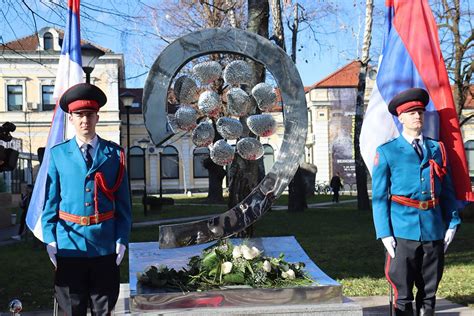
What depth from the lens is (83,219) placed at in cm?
467

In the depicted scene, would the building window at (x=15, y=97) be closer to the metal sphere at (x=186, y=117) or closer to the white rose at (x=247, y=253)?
the metal sphere at (x=186, y=117)

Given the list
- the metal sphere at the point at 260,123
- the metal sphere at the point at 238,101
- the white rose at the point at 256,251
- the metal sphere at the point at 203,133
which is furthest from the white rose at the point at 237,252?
the metal sphere at the point at 238,101

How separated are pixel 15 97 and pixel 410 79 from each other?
4181 cm

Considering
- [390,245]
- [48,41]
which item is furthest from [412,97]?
[48,41]

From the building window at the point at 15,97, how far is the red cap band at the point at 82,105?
4202 cm

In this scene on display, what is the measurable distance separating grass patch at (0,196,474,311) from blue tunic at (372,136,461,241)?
2.83 meters

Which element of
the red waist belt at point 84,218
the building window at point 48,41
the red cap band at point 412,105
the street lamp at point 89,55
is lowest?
the red waist belt at point 84,218

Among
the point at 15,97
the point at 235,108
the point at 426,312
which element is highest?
the point at 15,97

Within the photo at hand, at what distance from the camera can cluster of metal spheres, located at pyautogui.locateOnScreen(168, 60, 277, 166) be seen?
6430 millimetres

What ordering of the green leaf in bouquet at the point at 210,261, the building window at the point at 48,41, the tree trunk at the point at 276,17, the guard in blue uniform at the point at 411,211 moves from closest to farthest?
1. the guard in blue uniform at the point at 411,211
2. the green leaf in bouquet at the point at 210,261
3. the tree trunk at the point at 276,17
4. the building window at the point at 48,41

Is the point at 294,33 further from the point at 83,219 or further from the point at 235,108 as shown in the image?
the point at 83,219

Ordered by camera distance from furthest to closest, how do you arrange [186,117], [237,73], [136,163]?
[136,163] → [237,73] → [186,117]

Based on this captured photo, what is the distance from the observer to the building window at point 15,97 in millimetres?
44594

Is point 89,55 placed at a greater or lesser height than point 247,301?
greater
